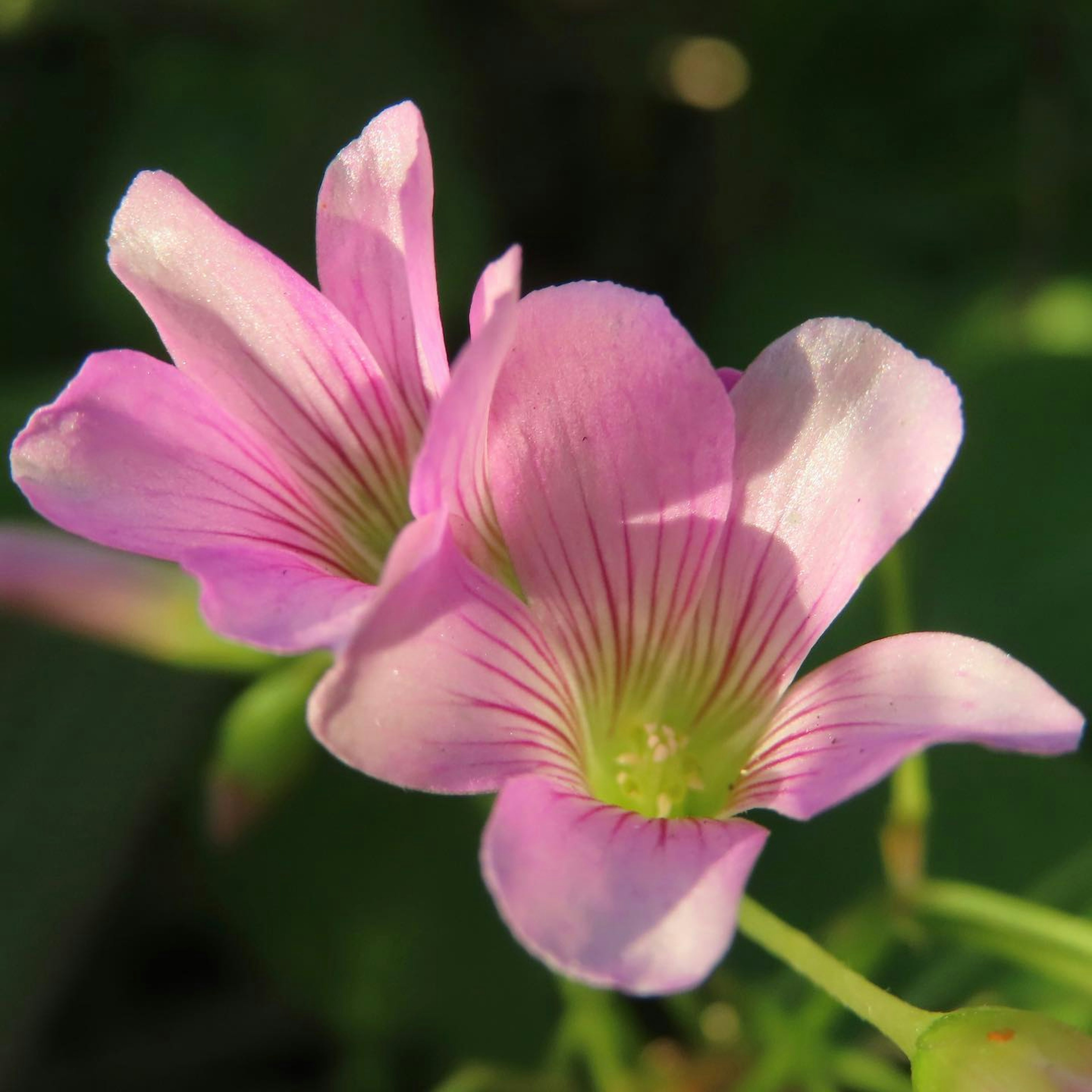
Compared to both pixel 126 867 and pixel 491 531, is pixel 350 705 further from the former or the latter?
pixel 126 867

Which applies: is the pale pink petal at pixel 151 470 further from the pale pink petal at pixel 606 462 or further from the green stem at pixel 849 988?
the green stem at pixel 849 988

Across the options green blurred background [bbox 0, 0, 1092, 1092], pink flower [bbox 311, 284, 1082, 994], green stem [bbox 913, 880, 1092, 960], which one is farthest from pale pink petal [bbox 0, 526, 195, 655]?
green stem [bbox 913, 880, 1092, 960]

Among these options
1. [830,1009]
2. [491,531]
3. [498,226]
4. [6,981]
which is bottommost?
[6,981]

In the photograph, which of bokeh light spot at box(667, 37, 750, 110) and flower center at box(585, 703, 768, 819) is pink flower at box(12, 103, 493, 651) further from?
bokeh light spot at box(667, 37, 750, 110)

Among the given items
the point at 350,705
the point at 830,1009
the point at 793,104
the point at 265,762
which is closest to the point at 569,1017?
the point at 830,1009

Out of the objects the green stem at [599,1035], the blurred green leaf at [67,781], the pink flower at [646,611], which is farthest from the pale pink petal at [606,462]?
the blurred green leaf at [67,781]

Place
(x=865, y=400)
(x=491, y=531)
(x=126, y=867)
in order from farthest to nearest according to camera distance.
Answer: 1. (x=126, y=867)
2. (x=491, y=531)
3. (x=865, y=400)

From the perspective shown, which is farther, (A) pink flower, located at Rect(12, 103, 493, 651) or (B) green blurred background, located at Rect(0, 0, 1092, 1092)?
(B) green blurred background, located at Rect(0, 0, 1092, 1092)

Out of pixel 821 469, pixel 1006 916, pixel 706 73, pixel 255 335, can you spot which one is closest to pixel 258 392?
pixel 255 335

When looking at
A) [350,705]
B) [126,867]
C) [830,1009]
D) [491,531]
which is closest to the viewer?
[350,705]
